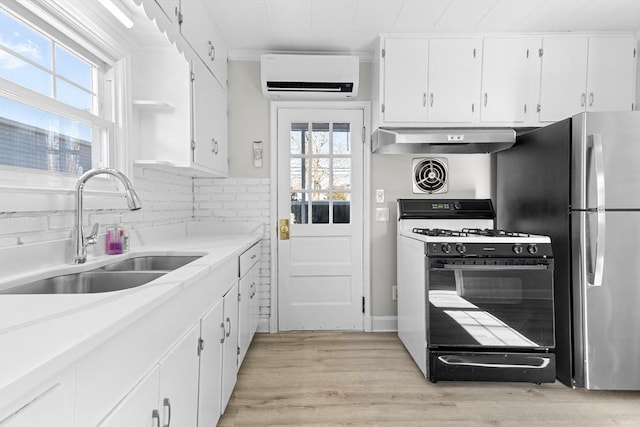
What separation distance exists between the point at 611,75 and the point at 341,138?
2.17 metres

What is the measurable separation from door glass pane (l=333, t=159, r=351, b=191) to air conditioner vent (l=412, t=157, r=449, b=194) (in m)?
0.58

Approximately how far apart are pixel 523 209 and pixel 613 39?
154 cm

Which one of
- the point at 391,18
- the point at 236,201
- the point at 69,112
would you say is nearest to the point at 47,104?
the point at 69,112

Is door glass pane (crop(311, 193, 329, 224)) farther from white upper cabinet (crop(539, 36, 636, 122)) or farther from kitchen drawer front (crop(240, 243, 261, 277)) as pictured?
white upper cabinet (crop(539, 36, 636, 122))

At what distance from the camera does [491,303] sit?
2326 mm

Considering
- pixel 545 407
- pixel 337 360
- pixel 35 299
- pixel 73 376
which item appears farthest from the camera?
pixel 337 360

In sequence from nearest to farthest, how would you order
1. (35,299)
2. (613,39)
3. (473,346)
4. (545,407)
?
1. (35,299)
2. (545,407)
3. (473,346)
4. (613,39)

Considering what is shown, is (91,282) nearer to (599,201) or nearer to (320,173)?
(320,173)

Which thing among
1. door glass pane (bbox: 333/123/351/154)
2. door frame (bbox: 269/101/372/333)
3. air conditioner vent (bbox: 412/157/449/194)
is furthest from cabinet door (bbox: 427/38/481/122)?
door glass pane (bbox: 333/123/351/154)

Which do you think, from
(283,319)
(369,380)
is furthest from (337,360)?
(283,319)

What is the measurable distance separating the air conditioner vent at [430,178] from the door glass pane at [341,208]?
0.61 metres

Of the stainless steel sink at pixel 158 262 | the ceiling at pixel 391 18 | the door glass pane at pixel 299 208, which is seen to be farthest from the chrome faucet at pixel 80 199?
the door glass pane at pixel 299 208

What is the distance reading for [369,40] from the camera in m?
3.02

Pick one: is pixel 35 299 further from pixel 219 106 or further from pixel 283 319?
pixel 283 319
